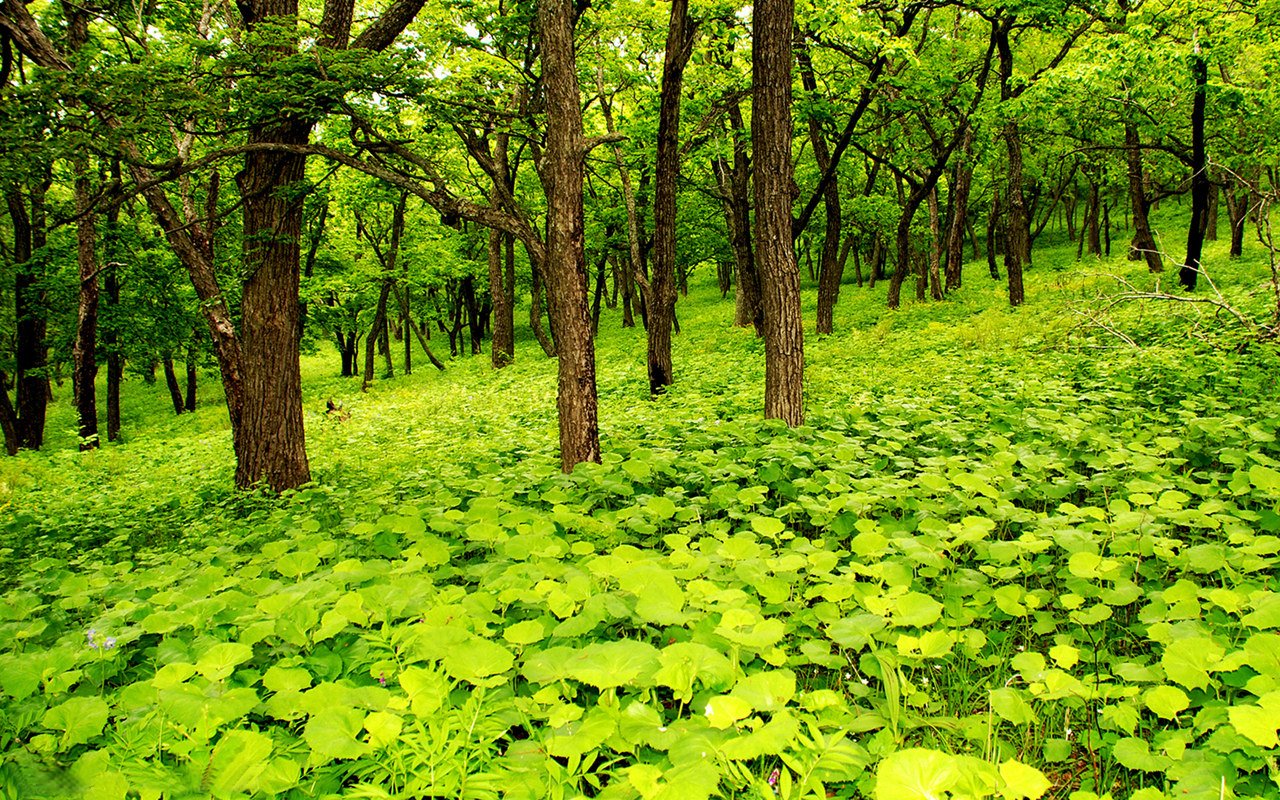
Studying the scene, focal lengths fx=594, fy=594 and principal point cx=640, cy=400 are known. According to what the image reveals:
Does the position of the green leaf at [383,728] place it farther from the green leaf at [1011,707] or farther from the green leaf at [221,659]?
the green leaf at [1011,707]

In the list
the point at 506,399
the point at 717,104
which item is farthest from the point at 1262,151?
the point at 506,399

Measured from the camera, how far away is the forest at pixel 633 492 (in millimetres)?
1875

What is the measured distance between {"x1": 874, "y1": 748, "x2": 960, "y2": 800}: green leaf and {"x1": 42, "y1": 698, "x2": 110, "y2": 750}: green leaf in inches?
93.1

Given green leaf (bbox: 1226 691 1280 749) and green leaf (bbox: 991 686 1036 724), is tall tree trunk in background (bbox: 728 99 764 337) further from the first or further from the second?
green leaf (bbox: 1226 691 1280 749)

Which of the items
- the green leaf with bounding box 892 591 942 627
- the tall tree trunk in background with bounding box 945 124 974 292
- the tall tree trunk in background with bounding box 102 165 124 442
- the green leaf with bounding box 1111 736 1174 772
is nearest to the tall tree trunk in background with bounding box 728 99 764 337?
the tall tree trunk in background with bounding box 945 124 974 292

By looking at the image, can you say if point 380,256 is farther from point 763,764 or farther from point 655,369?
point 763,764

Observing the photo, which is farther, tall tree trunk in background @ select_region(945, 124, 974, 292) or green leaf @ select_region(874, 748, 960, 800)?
tall tree trunk in background @ select_region(945, 124, 974, 292)

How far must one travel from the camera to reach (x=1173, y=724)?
2.17 meters

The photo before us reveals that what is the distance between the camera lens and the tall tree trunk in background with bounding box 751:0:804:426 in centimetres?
593

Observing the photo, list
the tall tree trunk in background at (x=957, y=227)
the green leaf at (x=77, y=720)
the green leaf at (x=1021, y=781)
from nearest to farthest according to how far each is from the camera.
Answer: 1. the green leaf at (x=1021, y=781)
2. the green leaf at (x=77, y=720)
3. the tall tree trunk in background at (x=957, y=227)

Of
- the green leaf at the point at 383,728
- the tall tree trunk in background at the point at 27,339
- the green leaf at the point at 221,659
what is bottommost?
the green leaf at the point at 383,728

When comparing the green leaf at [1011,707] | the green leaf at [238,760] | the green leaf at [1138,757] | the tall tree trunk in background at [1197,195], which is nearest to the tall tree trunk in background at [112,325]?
the green leaf at [238,760]

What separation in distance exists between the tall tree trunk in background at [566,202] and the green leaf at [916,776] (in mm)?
4159

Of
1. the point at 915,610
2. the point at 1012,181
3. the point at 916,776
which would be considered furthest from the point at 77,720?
the point at 1012,181
